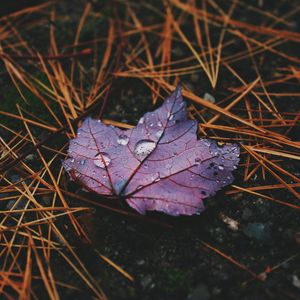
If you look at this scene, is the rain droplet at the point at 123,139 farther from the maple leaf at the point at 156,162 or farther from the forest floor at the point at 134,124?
the forest floor at the point at 134,124

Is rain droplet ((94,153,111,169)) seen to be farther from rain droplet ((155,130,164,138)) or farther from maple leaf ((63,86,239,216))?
rain droplet ((155,130,164,138))


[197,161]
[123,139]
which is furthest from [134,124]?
[197,161]

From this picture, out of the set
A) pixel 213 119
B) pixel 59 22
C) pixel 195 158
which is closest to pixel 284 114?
pixel 213 119

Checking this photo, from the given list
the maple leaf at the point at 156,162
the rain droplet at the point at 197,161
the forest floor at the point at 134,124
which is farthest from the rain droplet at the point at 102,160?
the rain droplet at the point at 197,161

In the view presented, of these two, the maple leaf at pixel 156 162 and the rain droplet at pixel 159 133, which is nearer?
the maple leaf at pixel 156 162

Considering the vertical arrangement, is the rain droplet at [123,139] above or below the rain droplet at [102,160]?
above
